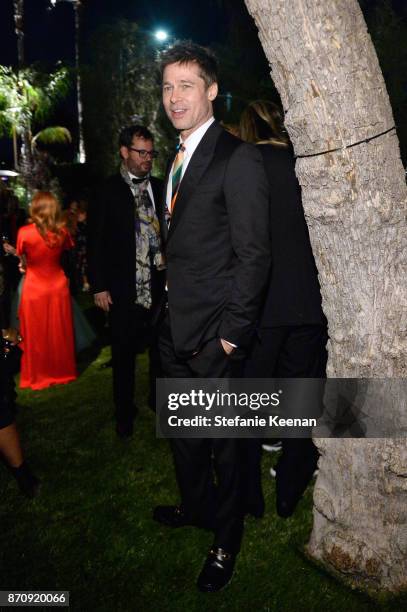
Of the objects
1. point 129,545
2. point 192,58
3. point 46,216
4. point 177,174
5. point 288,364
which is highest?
point 192,58

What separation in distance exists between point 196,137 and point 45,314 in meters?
3.66

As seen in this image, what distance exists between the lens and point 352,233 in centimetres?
212

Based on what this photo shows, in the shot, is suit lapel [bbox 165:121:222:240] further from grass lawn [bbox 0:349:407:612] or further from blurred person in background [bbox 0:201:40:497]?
grass lawn [bbox 0:349:407:612]

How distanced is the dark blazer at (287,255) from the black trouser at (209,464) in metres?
0.40

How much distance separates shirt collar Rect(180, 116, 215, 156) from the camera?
2428mm

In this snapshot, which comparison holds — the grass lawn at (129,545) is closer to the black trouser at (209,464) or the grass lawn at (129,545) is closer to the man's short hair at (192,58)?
the black trouser at (209,464)

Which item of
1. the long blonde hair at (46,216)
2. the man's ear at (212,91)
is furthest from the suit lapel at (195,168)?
the long blonde hair at (46,216)

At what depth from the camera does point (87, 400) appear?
501cm

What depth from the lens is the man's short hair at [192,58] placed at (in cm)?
236

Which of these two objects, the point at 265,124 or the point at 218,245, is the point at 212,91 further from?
the point at 218,245

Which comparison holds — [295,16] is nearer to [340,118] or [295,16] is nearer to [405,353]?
[340,118]

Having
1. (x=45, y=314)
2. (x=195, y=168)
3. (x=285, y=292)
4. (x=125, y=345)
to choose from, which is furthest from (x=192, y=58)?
(x=45, y=314)

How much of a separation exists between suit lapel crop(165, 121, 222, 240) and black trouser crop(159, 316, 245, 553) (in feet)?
2.04

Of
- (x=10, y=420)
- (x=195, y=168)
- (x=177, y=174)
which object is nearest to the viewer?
(x=195, y=168)
